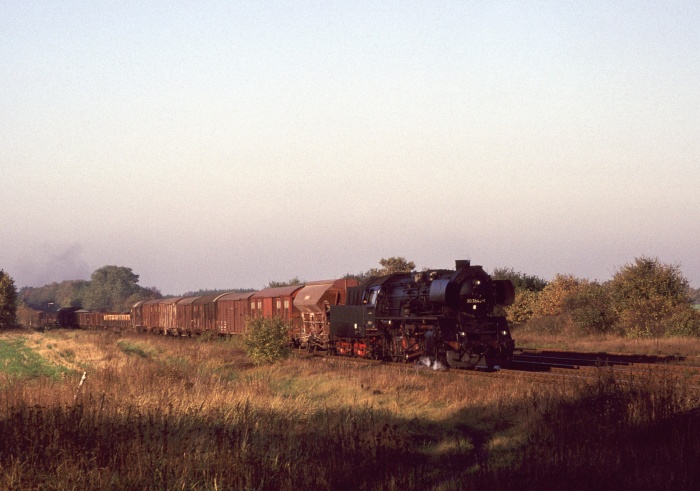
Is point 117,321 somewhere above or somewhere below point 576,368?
above

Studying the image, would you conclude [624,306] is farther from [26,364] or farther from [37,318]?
[37,318]

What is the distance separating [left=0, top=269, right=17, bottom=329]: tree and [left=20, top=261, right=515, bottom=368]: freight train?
5929 cm

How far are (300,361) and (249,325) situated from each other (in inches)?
109

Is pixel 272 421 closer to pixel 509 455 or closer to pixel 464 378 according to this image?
pixel 509 455

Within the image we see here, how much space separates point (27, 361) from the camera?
132ft

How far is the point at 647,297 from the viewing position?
136 feet

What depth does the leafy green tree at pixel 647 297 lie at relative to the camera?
38938 millimetres

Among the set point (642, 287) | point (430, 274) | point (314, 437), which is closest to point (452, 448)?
point (314, 437)

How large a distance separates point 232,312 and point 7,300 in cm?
5714

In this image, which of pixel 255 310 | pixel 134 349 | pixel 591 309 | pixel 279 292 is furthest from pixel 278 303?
pixel 591 309

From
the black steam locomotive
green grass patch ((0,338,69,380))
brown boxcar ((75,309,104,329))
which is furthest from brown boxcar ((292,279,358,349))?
brown boxcar ((75,309,104,329))

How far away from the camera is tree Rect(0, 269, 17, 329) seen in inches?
3588

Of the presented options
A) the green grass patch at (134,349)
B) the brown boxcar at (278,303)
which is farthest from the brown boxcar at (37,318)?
the brown boxcar at (278,303)

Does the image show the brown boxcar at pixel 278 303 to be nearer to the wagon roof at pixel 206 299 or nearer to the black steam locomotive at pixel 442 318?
the wagon roof at pixel 206 299
